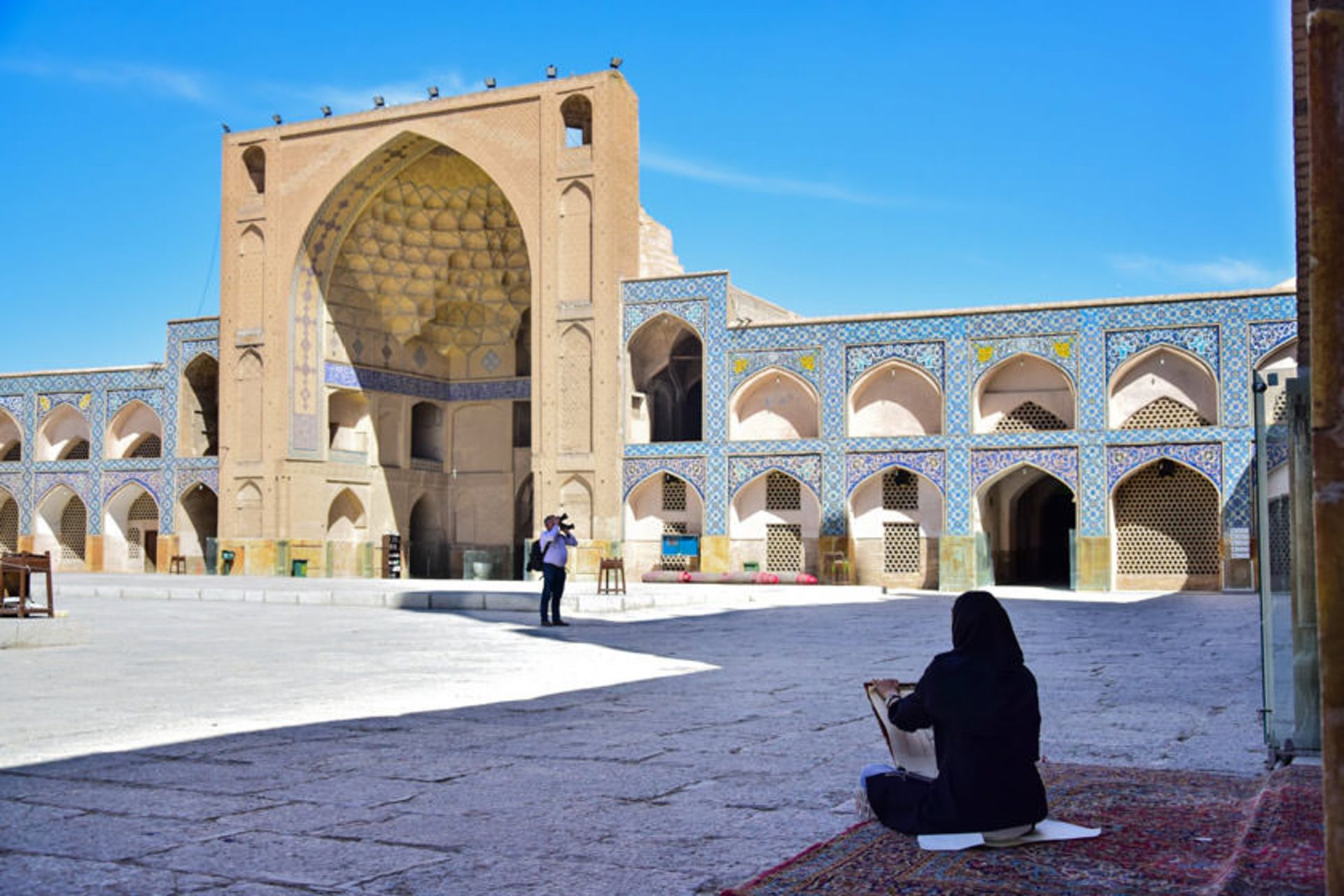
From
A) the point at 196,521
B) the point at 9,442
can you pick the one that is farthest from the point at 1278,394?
the point at 9,442

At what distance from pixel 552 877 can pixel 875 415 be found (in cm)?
1880

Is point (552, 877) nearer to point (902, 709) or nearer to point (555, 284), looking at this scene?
point (902, 709)

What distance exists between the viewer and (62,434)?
27859 millimetres

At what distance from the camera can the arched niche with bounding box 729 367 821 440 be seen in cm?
2188

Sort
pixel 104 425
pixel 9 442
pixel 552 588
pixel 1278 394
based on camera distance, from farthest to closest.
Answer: pixel 9 442 → pixel 104 425 → pixel 552 588 → pixel 1278 394

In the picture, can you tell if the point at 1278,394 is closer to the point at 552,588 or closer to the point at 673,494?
the point at 552,588

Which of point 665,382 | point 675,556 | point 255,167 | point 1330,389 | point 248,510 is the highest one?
point 255,167

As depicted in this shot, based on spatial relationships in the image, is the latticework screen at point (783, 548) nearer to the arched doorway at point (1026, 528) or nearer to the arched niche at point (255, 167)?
the arched doorway at point (1026, 528)

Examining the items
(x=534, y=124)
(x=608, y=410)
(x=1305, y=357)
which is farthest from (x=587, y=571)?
(x=1305, y=357)

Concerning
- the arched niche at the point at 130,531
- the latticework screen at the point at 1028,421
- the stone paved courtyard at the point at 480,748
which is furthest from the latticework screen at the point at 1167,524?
the arched niche at the point at 130,531

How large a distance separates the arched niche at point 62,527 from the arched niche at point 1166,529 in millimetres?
19246

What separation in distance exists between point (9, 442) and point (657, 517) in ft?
49.2

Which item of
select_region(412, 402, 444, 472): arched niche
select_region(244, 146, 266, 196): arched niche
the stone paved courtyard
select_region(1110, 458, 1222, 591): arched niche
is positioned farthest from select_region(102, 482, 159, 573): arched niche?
select_region(1110, 458, 1222, 591): arched niche

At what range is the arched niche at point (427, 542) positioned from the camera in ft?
89.6
